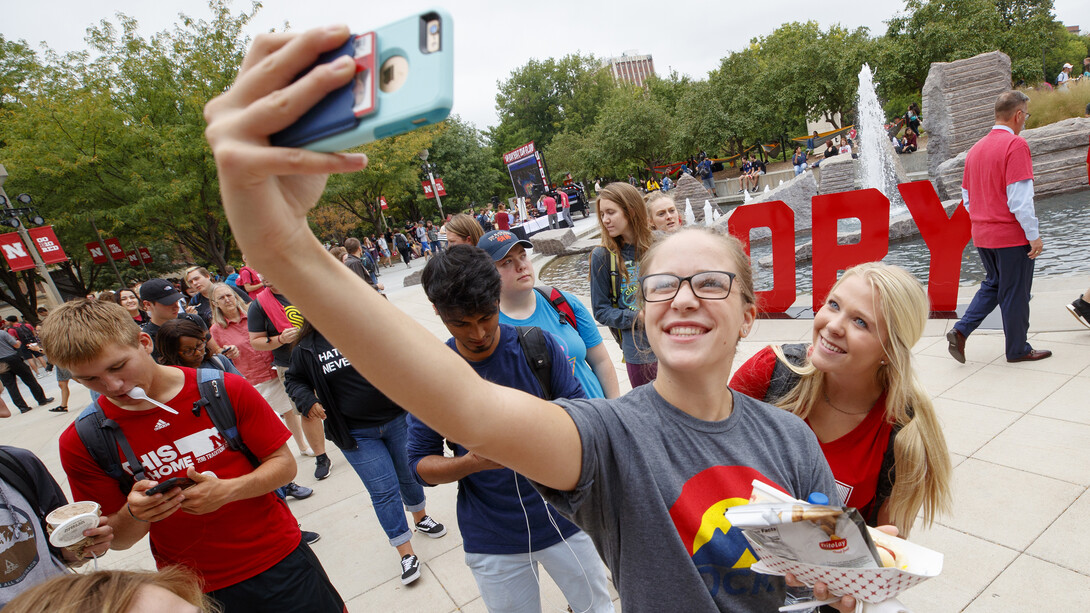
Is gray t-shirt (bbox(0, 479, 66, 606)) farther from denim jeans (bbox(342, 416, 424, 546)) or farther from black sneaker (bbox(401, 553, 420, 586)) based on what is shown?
black sneaker (bbox(401, 553, 420, 586))

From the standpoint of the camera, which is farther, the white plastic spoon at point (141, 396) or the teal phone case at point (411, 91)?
the white plastic spoon at point (141, 396)

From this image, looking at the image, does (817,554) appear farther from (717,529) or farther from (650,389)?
(650,389)

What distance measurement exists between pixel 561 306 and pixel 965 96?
627 inches

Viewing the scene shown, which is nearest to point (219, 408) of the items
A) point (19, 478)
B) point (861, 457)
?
point (19, 478)

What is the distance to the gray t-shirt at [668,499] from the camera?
1.21 m

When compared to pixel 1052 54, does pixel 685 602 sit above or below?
below

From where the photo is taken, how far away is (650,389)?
4.65 ft

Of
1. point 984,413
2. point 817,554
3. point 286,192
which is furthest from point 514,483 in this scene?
point 984,413

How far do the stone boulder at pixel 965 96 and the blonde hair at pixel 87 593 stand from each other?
55.1ft

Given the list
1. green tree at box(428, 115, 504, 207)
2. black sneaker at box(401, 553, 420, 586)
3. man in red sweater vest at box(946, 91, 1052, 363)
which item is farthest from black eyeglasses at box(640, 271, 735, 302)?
green tree at box(428, 115, 504, 207)

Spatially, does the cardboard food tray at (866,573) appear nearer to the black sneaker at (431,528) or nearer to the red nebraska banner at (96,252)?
the black sneaker at (431,528)

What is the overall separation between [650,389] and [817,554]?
1.65 feet

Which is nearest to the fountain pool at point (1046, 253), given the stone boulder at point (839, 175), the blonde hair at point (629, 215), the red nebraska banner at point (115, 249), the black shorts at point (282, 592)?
the stone boulder at point (839, 175)

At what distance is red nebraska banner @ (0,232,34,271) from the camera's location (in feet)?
47.1
